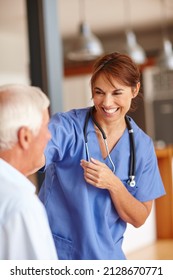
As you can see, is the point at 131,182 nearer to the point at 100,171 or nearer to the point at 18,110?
the point at 100,171

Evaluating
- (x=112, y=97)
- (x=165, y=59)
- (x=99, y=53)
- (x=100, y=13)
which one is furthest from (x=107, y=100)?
(x=100, y=13)

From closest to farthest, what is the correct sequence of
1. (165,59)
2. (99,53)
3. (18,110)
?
1. (18,110)
2. (99,53)
3. (165,59)

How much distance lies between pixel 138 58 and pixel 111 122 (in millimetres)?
2280

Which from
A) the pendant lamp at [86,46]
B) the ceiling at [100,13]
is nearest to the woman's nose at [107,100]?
the pendant lamp at [86,46]

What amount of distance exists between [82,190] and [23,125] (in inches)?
4.1

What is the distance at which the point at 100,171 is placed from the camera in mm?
607

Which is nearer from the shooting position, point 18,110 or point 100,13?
point 18,110

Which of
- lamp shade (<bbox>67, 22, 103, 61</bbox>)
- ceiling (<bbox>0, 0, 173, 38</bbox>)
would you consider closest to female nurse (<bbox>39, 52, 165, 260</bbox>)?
lamp shade (<bbox>67, 22, 103, 61</bbox>)

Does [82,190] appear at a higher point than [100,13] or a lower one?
lower

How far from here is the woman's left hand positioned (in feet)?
1.98

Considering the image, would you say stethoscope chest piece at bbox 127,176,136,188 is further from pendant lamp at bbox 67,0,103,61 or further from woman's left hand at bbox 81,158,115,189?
pendant lamp at bbox 67,0,103,61

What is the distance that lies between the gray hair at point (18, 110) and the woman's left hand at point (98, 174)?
0.08 m
